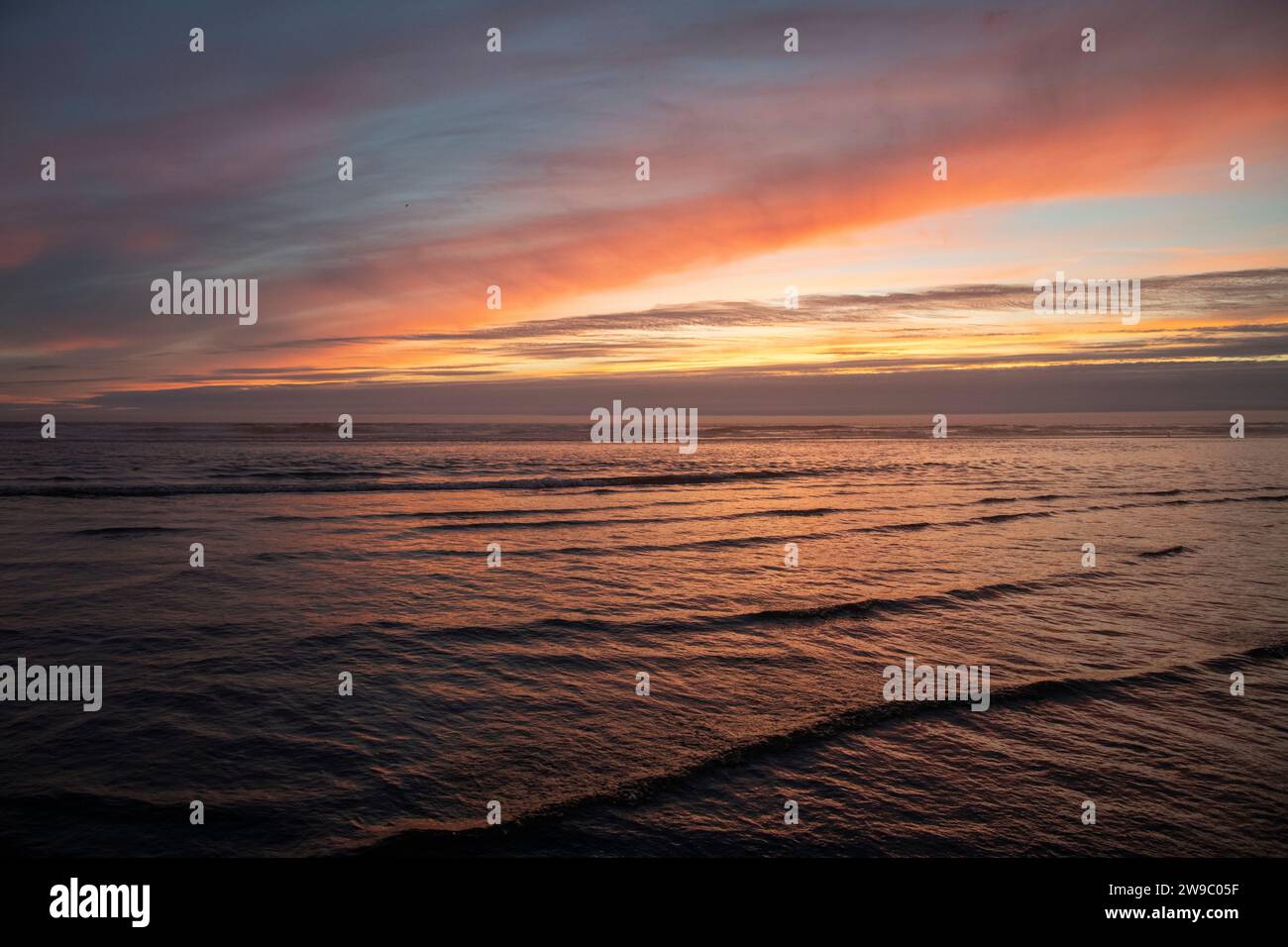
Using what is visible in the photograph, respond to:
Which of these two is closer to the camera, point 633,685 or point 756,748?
point 756,748

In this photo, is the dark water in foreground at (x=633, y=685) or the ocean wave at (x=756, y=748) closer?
the ocean wave at (x=756, y=748)

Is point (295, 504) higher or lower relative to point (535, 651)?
higher

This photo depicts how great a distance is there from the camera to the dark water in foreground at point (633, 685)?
5.39m

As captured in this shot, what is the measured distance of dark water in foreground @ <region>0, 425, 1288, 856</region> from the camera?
17.7ft

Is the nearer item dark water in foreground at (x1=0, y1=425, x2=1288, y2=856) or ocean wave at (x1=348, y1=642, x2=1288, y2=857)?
ocean wave at (x1=348, y1=642, x2=1288, y2=857)

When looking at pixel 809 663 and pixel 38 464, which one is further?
pixel 38 464

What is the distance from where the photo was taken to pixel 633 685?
820 centimetres

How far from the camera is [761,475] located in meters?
35.9

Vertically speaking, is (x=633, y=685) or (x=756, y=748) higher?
(x=633, y=685)

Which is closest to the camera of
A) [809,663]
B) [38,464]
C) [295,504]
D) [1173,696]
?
[1173,696]

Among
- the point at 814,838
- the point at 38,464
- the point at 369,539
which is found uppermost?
the point at 38,464

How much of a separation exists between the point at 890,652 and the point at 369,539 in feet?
43.4
